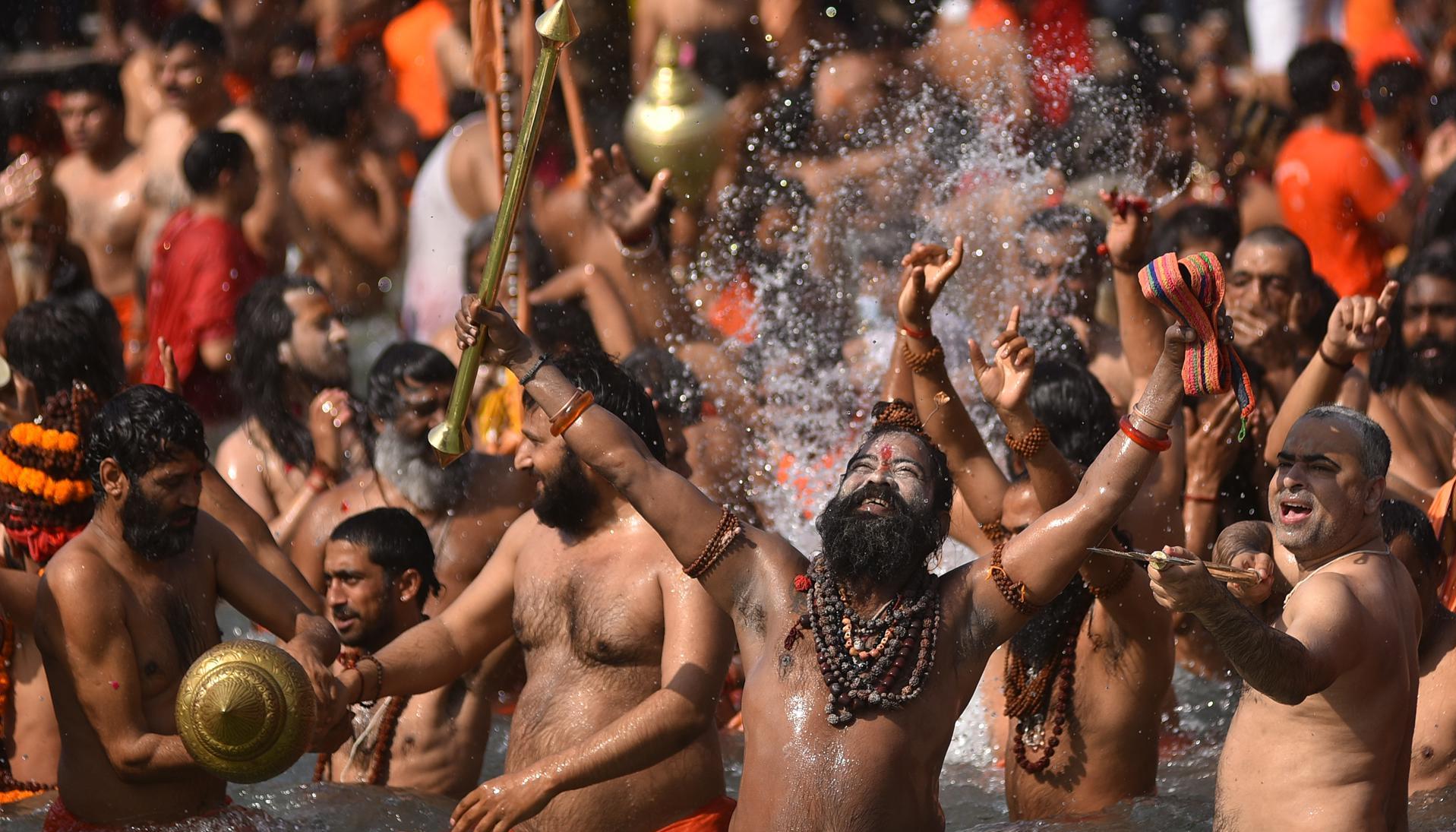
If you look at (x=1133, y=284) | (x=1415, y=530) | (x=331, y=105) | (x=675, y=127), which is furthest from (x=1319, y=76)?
(x=331, y=105)

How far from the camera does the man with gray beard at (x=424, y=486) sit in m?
6.21

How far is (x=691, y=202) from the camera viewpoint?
8.02 metres

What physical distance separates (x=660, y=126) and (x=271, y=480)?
2.07m

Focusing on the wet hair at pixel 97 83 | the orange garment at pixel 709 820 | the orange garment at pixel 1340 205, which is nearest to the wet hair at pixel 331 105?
the wet hair at pixel 97 83

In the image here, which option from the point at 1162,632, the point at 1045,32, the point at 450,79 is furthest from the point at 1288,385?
the point at 450,79

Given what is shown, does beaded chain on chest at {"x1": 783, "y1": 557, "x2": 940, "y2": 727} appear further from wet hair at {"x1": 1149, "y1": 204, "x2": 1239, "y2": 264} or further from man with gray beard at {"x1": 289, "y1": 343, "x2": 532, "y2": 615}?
wet hair at {"x1": 1149, "y1": 204, "x2": 1239, "y2": 264}

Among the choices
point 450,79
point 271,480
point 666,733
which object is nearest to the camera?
point 666,733

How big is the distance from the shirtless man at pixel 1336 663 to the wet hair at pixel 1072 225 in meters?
3.04

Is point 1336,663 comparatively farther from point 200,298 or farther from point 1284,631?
point 200,298

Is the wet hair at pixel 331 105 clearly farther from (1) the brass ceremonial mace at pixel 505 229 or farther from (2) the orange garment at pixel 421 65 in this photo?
(1) the brass ceremonial mace at pixel 505 229

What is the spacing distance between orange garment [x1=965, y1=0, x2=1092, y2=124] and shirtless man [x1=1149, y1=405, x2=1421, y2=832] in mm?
4064

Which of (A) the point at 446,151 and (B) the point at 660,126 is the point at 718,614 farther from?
(A) the point at 446,151

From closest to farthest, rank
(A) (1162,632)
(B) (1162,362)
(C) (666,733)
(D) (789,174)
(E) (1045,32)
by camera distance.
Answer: (B) (1162,362), (C) (666,733), (A) (1162,632), (D) (789,174), (E) (1045,32)

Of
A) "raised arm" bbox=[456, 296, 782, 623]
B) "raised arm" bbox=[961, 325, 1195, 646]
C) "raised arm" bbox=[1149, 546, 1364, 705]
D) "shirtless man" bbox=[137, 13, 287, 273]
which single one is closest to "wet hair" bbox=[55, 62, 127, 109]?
"shirtless man" bbox=[137, 13, 287, 273]
